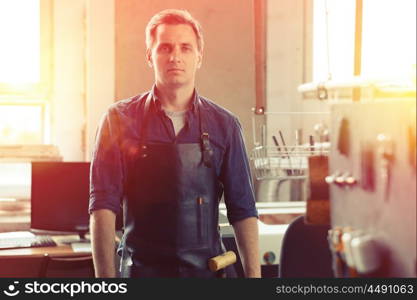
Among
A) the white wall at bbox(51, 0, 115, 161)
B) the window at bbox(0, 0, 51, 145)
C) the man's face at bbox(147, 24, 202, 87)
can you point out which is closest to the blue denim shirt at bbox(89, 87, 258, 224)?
the man's face at bbox(147, 24, 202, 87)

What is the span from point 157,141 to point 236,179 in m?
0.22

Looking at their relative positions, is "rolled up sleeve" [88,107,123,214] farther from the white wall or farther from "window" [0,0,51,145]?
"window" [0,0,51,145]

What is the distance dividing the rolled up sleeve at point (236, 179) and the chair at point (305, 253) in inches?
13.1

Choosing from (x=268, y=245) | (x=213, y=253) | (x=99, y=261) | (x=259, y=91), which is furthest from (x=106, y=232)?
(x=259, y=91)

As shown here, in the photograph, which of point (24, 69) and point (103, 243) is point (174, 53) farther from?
point (24, 69)

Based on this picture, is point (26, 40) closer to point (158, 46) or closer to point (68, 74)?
point (68, 74)

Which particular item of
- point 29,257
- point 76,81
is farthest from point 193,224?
point 76,81

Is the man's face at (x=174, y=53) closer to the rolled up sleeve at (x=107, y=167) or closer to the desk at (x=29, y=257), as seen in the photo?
the rolled up sleeve at (x=107, y=167)

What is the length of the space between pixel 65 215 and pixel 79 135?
41 cm

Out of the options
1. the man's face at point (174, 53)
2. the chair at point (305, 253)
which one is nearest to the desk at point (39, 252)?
the man's face at point (174, 53)

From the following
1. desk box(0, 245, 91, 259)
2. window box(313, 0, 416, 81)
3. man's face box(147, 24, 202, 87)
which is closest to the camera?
window box(313, 0, 416, 81)

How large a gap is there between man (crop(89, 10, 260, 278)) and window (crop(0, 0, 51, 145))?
51.0 inches

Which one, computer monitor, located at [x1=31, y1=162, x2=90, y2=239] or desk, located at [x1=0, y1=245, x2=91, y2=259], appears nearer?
desk, located at [x1=0, y1=245, x2=91, y2=259]

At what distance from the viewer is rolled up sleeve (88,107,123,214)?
5.34 ft
